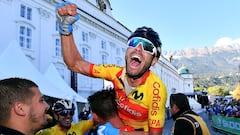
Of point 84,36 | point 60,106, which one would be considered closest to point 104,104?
point 60,106

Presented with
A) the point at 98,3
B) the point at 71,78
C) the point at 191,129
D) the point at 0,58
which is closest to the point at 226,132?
the point at 71,78

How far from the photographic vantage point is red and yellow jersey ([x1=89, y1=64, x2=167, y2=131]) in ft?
8.59

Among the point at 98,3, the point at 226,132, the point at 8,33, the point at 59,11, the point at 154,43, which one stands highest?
the point at 98,3

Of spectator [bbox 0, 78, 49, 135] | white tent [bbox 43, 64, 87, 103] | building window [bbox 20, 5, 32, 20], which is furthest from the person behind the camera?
building window [bbox 20, 5, 32, 20]

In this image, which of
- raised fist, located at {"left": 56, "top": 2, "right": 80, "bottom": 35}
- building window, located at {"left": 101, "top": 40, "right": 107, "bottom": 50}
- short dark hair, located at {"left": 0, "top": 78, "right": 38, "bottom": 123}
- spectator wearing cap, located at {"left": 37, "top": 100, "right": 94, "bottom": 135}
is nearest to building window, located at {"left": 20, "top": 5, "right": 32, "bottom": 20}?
building window, located at {"left": 101, "top": 40, "right": 107, "bottom": 50}

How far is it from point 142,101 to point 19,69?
31.3 ft

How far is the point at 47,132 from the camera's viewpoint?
4.21 m

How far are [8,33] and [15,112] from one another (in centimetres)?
1773

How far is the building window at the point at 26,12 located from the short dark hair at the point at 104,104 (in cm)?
1869

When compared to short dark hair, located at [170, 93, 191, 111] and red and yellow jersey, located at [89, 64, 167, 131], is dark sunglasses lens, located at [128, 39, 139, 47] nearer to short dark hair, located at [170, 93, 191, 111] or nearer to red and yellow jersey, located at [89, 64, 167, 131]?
red and yellow jersey, located at [89, 64, 167, 131]

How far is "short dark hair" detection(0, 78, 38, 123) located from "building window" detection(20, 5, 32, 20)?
19203 mm

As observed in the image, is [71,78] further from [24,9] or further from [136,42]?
[136,42]

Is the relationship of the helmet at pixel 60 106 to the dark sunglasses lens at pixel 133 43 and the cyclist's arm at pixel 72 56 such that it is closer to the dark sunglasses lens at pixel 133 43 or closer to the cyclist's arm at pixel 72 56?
the cyclist's arm at pixel 72 56

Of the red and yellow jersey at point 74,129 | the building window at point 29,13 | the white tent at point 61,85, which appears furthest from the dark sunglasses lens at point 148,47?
the building window at point 29,13
